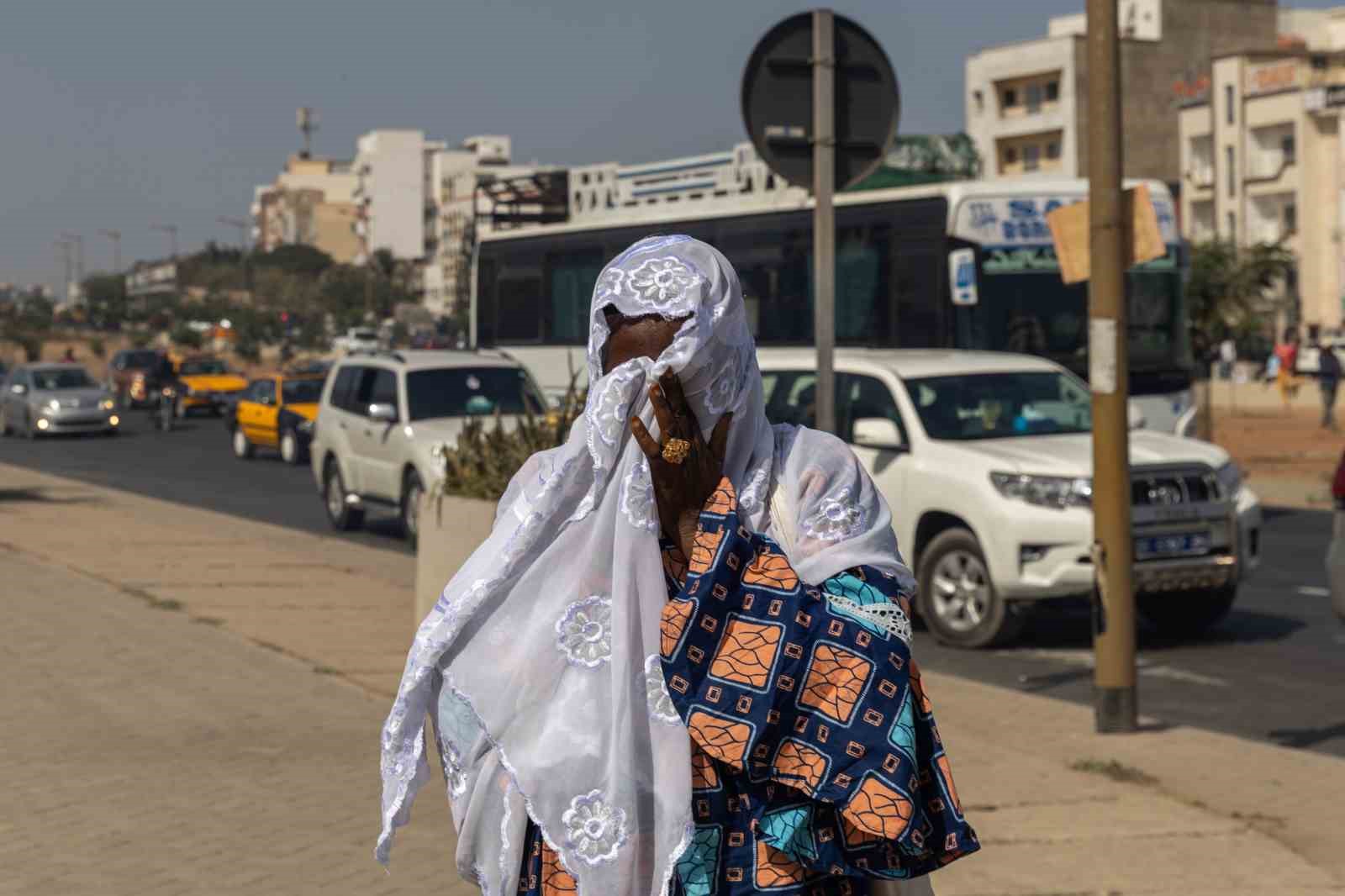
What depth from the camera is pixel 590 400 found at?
8.93ft

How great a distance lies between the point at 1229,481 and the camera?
37.3 feet

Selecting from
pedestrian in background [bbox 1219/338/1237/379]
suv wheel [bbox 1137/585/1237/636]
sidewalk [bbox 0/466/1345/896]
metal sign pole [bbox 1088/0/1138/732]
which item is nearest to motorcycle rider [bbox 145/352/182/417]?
pedestrian in background [bbox 1219/338/1237/379]

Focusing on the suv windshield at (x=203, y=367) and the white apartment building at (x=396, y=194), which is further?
the white apartment building at (x=396, y=194)

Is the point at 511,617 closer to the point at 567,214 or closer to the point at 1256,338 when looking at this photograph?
the point at 567,214

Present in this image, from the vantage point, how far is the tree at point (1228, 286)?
52562 mm

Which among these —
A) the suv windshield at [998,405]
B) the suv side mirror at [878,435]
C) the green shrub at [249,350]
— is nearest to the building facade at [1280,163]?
the green shrub at [249,350]

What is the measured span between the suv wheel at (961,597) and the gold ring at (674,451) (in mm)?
8494

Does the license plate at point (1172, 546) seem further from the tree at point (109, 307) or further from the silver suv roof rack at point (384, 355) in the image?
the tree at point (109, 307)

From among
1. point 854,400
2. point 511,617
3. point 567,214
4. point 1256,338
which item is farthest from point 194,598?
point 1256,338

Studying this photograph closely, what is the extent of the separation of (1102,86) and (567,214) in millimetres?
17604

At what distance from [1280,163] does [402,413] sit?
220 ft

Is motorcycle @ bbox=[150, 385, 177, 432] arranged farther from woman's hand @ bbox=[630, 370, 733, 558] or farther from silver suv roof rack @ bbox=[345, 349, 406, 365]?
woman's hand @ bbox=[630, 370, 733, 558]

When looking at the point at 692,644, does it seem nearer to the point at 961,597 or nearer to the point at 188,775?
the point at 188,775

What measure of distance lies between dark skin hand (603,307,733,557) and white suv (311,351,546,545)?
1279 centimetres
